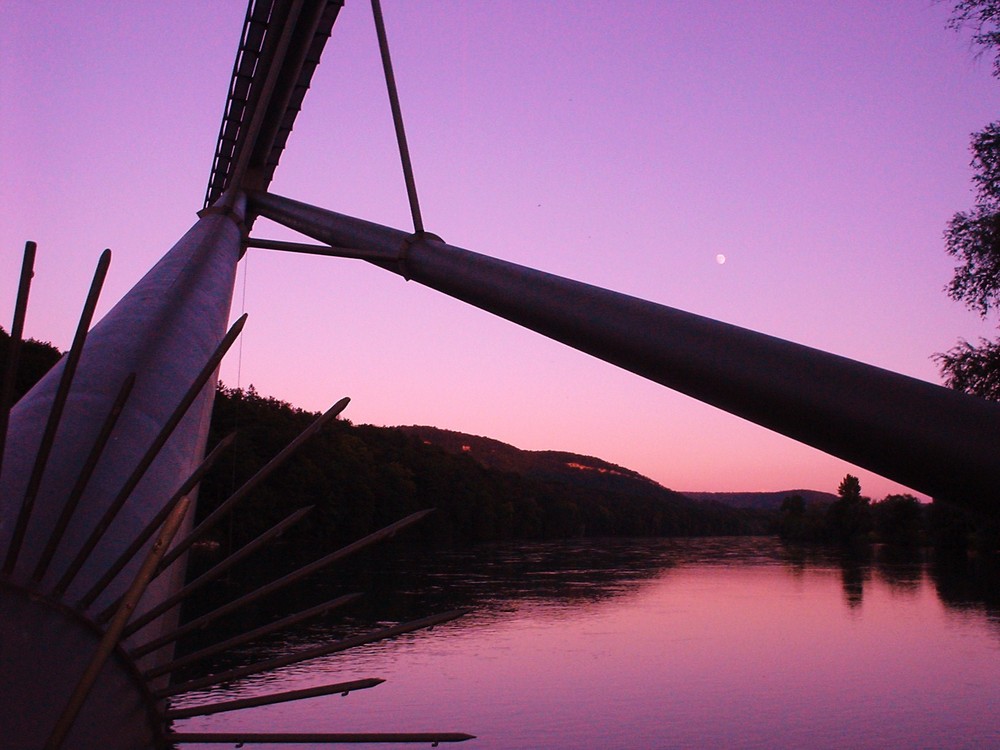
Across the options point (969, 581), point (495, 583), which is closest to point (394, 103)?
point (495, 583)

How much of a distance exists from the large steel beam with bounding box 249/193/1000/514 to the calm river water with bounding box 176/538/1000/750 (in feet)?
51.8

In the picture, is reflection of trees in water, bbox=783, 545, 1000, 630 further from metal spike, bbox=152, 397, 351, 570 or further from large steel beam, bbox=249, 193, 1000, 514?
metal spike, bbox=152, 397, 351, 570

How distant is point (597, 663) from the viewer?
87.9 ft

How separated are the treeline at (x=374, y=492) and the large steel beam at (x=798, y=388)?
A: 46.1 meters

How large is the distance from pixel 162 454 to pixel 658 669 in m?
25.3

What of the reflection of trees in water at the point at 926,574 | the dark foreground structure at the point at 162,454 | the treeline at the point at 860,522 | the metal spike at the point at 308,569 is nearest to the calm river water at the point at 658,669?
the reflection of trees in water at the point at 926,574

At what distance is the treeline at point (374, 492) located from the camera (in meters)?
73.8

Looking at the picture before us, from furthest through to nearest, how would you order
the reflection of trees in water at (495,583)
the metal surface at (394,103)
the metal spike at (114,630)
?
the reflection of trees in water at (495,583) → the metal surface at (394,103) → the metal spike at (114,630)

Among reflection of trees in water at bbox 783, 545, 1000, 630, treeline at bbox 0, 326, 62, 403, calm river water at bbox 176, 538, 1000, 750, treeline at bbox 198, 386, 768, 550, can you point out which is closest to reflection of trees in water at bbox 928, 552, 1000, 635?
reflection of trees in water at bbox 783, 545, 1000, 630

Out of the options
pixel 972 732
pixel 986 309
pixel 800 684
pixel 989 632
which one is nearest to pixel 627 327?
pixel 986 309

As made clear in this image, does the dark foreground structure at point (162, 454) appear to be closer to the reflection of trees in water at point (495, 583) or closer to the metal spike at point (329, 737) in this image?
the metal spike at point (329, 737)

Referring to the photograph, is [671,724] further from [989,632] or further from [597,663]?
[989,632]

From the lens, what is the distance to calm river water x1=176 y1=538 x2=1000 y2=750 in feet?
63.9

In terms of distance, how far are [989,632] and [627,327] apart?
36663mm
